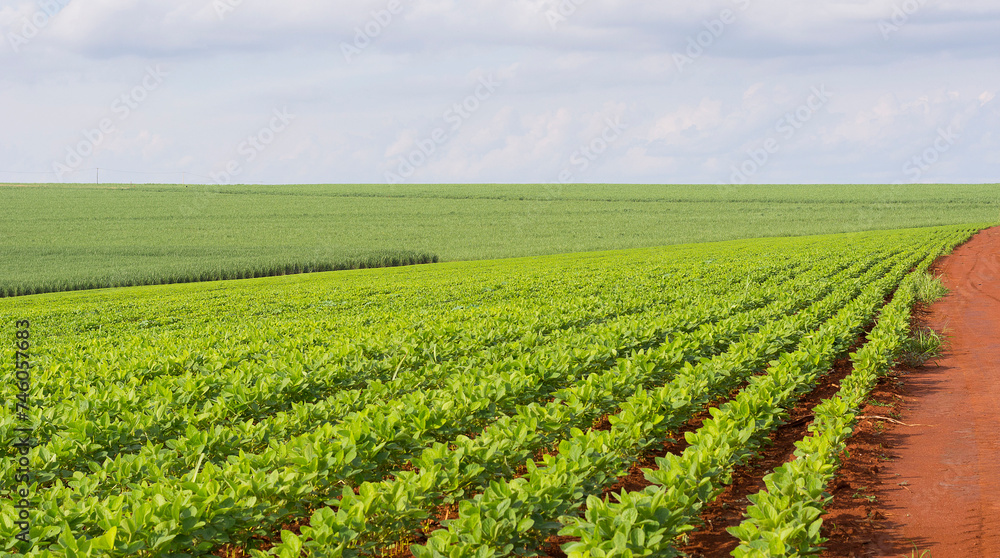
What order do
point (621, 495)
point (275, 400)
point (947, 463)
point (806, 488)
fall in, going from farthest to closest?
point (275, 400)
point (947, 463)
point (806, 488)
point (621, 495)

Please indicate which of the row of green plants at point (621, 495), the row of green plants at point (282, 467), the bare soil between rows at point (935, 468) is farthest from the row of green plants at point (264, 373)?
the bare soil between rows at point (935, 468)

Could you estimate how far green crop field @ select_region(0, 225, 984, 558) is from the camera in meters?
4.19

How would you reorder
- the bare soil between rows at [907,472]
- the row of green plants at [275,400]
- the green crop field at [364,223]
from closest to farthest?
the bare soil between rows at [907,472] → the row of green plants at [275,400] → the green crop field at [364,223]

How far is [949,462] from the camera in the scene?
641 centimetres

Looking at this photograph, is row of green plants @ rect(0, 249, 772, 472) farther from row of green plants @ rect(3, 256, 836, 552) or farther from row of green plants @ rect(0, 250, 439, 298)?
row of green plants @ rect(0, 250, 439, 298)

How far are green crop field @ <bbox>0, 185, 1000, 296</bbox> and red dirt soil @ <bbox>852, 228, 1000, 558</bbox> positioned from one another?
3236cm

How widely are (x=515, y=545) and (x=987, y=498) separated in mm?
3949

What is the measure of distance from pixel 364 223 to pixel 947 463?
56081 mm

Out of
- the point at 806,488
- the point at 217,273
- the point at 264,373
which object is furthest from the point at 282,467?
the point at 217,273

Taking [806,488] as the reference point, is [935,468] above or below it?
below

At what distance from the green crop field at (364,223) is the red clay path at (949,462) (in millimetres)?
32384

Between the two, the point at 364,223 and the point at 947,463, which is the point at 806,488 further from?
the point at 364,223

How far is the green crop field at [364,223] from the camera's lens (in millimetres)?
38375

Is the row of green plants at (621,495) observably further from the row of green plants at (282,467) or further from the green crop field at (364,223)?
the green crop field at (364,223)
